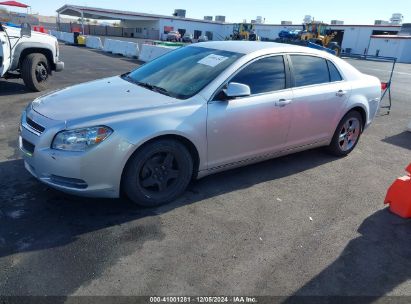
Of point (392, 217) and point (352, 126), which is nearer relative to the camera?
point (392, 217)

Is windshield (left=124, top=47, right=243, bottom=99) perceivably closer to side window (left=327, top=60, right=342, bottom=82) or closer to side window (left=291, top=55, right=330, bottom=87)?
side window (left=291, top=55, right=330, bottom=87)

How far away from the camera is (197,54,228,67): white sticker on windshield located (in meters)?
4.02

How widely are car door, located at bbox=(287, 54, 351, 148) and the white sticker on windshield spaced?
0.96 metres

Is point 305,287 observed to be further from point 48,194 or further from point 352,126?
point 352,126

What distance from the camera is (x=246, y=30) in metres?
40.3

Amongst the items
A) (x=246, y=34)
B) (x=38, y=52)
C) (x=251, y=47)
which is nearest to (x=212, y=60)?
(x=251, y=47)

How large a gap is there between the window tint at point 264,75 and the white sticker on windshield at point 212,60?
12.1 inches

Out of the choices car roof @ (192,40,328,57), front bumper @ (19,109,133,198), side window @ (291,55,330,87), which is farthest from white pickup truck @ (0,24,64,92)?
side window @ (291,55,330,87)

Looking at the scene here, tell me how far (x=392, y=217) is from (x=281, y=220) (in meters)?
1.24

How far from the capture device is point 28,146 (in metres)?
3.40

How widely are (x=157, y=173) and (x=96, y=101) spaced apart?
96 cm

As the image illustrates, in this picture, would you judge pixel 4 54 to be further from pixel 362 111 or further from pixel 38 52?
pixel 362 111

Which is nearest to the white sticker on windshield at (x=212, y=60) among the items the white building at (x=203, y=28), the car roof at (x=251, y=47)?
the car roof at (x=251, y=47)

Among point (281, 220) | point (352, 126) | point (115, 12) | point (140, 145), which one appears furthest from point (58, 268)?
point (115, 12)
